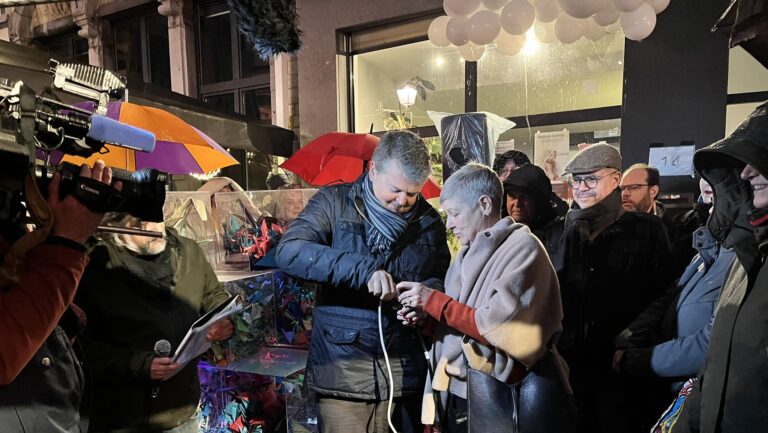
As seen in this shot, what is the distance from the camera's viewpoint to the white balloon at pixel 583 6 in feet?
12.6

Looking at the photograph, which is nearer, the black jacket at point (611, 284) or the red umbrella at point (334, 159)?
the black jacket at point (611, 284)

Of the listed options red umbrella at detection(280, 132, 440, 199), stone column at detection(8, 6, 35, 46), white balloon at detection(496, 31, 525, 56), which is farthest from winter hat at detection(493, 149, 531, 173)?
stone column at detection(8, 6, 35, 46)

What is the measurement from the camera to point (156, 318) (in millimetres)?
1671

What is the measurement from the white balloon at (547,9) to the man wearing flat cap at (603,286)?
2627mm

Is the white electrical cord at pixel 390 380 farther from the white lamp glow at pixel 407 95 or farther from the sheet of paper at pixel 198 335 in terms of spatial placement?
the white lamp glow at pixel 407 95

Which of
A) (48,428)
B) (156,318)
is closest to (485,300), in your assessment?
(156,318)

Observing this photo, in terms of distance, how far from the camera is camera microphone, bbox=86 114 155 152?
3.65 ft

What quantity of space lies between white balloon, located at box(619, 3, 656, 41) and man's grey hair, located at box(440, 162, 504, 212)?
3.49m

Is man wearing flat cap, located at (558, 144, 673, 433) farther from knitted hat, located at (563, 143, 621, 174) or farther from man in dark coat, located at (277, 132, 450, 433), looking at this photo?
man in dark coat, located at (277, 132, 450, 433)

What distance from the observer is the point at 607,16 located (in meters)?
4.24

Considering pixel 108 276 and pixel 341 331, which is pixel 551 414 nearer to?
pixel 341 331

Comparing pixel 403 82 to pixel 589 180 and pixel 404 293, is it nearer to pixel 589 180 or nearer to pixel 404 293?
pixel 589 180

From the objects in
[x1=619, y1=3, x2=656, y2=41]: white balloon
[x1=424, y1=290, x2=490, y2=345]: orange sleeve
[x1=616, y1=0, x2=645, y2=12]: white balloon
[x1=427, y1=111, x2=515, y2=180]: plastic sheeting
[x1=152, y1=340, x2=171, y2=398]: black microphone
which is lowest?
[x1=152, y1=340, x2=171, y2=398]: black microphone

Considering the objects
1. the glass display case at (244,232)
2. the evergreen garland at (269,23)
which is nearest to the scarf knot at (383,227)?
the glass display case at (244,232)
